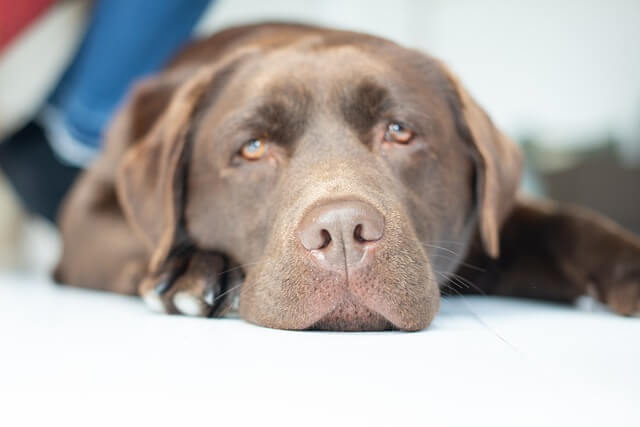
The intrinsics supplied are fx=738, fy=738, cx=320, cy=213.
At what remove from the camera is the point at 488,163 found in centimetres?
215

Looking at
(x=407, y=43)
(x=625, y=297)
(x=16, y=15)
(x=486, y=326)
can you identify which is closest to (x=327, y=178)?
(x=486, y=326)

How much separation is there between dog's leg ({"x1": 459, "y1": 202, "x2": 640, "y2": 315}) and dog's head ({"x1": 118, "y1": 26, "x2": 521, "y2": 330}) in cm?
18

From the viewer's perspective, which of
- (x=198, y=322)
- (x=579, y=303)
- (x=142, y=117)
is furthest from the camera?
(x=142, y=117)

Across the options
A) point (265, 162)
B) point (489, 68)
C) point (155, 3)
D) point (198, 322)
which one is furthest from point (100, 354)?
point (489, 68)

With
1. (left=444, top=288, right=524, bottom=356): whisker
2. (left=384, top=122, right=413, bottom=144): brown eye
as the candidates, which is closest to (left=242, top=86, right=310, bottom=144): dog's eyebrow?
(left=384, top=122, right=413, bottom=144): brown eye

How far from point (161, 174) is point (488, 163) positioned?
3.15 feet

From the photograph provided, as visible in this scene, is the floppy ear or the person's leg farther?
the person's leg

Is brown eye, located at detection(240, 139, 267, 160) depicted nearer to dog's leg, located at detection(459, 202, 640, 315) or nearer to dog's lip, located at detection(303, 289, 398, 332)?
dog's lip, located at detection(303, 289, 398, 332)

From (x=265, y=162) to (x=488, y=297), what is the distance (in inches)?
37.4

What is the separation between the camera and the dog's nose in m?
1.48

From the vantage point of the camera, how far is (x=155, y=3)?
3.55 meters

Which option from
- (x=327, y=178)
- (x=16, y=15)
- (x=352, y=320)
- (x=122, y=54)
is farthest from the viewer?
(x=122, y=54)

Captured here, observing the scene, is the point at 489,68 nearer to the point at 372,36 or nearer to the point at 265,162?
the point at 372,36

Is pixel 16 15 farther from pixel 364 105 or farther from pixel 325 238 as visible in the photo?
pixel 325 238
